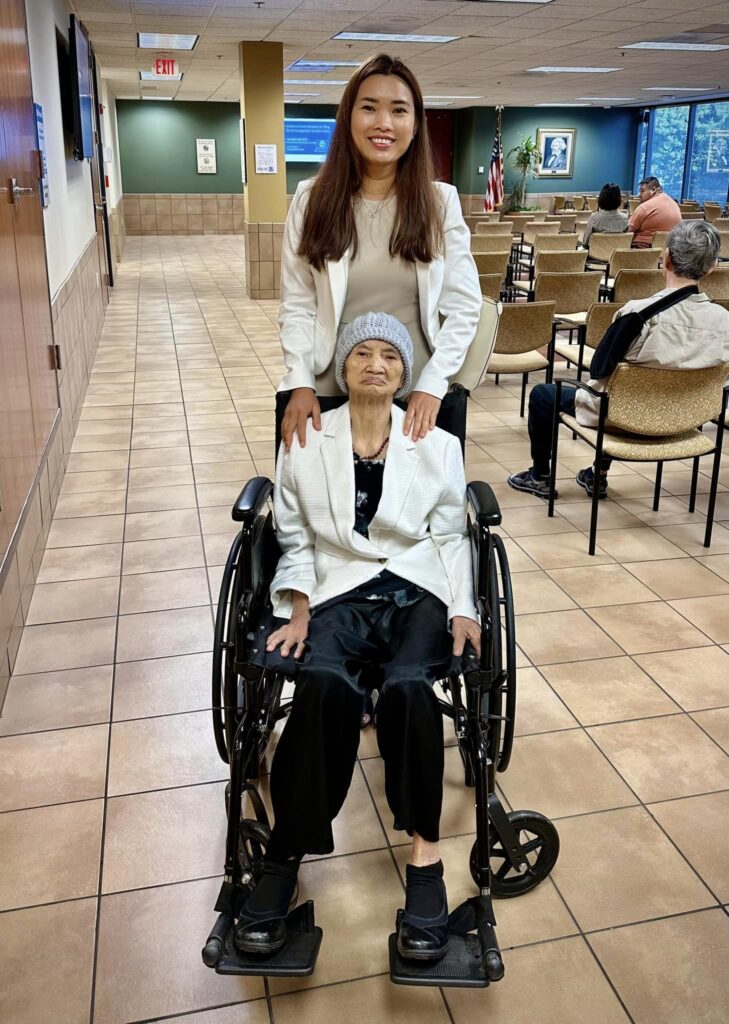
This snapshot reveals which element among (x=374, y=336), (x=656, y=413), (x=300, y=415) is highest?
(x=374, y=336)

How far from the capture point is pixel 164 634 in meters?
2.84

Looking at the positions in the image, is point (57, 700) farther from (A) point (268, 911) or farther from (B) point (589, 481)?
(B) point (589, 481)

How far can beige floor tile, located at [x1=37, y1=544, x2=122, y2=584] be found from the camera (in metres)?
3.25

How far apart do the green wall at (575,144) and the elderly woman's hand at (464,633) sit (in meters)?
18.8

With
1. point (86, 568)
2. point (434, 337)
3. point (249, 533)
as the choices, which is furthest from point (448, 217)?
point (86, 568)

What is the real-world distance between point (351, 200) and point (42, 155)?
2.87 metres

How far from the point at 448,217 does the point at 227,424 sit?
3210mm

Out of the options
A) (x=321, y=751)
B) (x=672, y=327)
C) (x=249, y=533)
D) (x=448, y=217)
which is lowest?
(x=321, y=751)

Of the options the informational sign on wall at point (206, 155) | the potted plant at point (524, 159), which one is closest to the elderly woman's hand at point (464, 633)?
the potted plant at point (524, 159)

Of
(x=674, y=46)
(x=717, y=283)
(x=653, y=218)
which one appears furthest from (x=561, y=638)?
(x=674, y=46)

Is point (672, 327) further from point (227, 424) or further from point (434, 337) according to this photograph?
point (227, 424)

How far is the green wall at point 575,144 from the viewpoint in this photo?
747 inches

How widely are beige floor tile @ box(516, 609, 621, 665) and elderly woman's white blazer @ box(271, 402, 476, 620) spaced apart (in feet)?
2.86

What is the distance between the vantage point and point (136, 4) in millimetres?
7188
